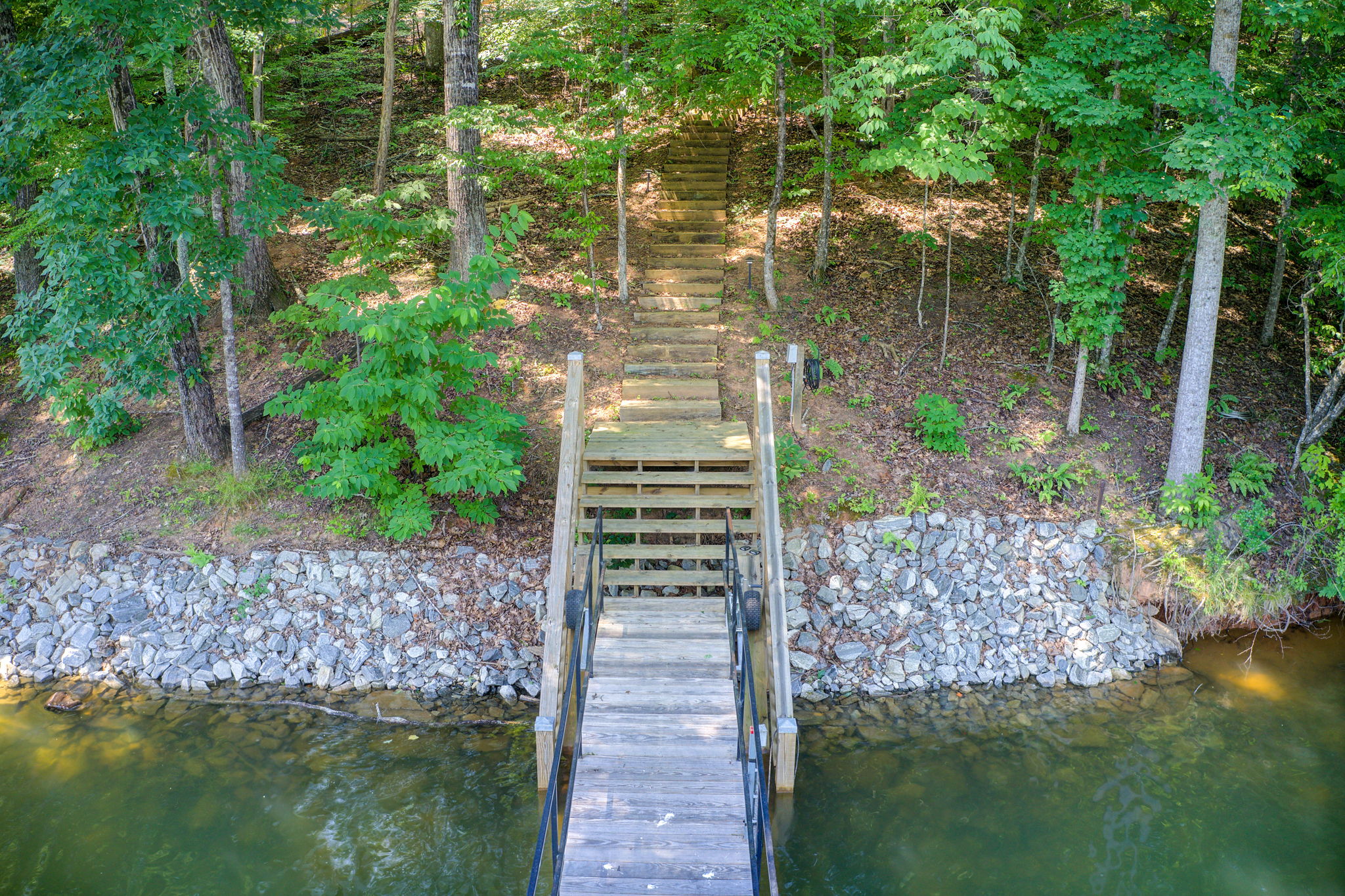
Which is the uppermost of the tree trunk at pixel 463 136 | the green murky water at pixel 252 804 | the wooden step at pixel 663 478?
the tree trunk at pixel 463 136

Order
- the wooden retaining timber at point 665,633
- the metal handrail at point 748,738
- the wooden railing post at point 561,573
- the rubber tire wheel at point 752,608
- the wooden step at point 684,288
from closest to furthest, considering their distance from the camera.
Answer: the metal handrail at point 748,738 < the wooden retaining timber at point 665,633 < the wooden railing post at point 561,573 < the rubber tire wheel at point 752,608 < the wooden step at point 684,288

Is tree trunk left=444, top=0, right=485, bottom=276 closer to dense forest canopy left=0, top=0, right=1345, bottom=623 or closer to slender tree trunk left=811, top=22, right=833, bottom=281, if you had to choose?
dense forest canopy left=0, top=0, right=1345, bottom=623

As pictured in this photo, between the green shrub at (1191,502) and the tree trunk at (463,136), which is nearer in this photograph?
the green shrub at (1191,502)

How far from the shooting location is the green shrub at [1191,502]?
32.5ft

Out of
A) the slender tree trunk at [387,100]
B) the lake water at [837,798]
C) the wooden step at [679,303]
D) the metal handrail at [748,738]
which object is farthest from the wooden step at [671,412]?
the slender tree trunk at [387,100]

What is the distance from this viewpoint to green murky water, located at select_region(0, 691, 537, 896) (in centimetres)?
695

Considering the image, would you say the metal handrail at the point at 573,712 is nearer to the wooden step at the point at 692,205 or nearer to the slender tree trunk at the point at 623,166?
the slender tree trunk at the point at 623,166

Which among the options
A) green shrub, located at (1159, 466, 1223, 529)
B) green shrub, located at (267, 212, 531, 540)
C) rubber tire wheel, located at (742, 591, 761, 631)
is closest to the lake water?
rubber tire wheel, located at (742, 591, 761, 631)

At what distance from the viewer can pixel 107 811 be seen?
24.7 feet

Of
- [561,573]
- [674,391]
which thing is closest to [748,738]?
[561,573]

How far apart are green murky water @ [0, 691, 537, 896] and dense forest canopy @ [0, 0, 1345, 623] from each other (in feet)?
8.05

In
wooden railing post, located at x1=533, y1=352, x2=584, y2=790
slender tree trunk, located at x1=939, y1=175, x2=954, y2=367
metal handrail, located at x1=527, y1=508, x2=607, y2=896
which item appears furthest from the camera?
slender tree trunk, located at x1=939, y1=175, x2=954, y2=367

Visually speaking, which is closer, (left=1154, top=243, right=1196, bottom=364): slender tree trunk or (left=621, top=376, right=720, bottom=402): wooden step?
(left=621, top=376, right=720, bottom=402): wooden step

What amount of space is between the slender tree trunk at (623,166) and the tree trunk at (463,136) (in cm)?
199
